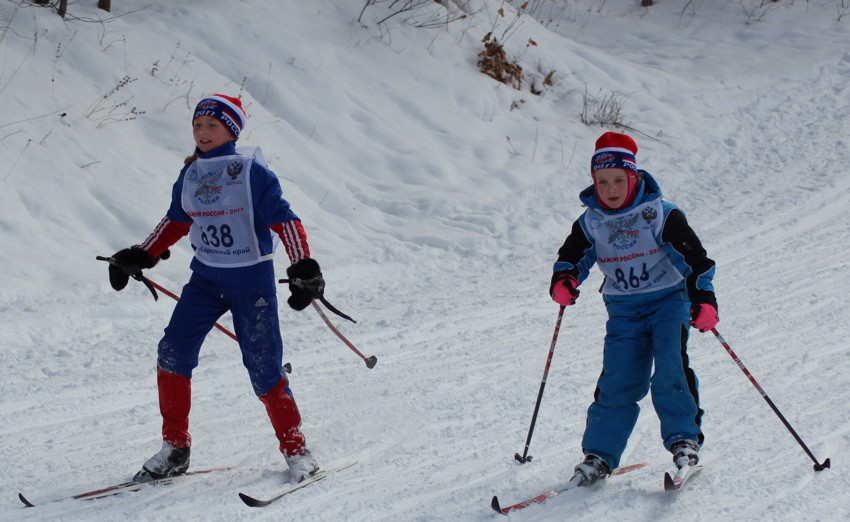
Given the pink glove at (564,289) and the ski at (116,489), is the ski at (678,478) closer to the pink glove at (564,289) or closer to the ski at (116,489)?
the pink glove at (564,289)

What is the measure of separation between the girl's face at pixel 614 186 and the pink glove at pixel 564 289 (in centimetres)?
37

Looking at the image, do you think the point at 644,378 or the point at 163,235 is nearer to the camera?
the point at 644,378

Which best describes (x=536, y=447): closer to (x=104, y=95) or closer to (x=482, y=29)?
(x=104, y=95)

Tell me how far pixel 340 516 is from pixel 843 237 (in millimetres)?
6203

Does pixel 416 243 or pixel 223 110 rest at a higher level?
pixel 223 110

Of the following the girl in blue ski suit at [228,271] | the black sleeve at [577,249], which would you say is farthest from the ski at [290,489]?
the black sleeve at [577,249]

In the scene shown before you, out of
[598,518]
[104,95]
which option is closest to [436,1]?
[104,95]

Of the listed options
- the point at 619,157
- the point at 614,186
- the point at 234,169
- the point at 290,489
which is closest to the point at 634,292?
the point at 614,186

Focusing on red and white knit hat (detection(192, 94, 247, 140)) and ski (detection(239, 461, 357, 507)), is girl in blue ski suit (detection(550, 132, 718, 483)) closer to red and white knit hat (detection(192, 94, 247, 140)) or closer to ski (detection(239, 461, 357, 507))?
ski (detection(239, 461, 357, 507))

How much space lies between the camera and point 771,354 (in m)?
5.77

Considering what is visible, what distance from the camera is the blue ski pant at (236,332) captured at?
402 cm

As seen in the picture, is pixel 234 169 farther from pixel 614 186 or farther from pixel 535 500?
pixel 535 500

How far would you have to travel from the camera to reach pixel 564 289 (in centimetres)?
396

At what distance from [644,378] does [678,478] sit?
47cm
